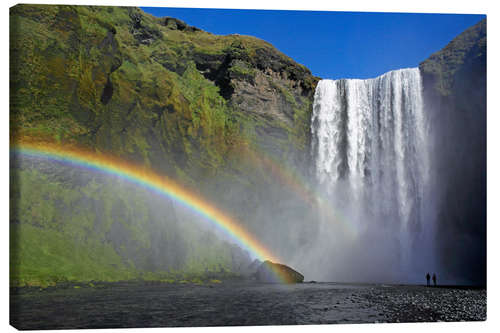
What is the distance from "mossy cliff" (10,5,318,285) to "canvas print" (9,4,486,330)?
101 millimetres

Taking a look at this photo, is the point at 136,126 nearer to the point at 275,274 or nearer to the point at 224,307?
the point at 275,274

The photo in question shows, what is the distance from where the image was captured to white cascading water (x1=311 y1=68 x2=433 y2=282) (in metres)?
28.8

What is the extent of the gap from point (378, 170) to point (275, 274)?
989cm

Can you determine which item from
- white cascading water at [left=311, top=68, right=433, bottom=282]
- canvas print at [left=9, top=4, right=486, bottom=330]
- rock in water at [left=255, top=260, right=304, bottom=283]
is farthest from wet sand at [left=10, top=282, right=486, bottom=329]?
white cascading water at [left=311, top=68, right=433, bottom=282]

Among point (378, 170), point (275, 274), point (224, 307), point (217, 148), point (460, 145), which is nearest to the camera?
point (224, 307)

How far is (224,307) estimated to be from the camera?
1590 cm

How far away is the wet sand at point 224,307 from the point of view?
1373cm

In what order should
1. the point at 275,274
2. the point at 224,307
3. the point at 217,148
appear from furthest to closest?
1. the point at 217,148
2. the point at 275,274
3. the point at 224,307

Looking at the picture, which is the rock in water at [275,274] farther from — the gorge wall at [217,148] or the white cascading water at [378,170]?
the white cascading water at [378,170]

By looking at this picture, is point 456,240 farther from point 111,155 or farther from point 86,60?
point 86,60

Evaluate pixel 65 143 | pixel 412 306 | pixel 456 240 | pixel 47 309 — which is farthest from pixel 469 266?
pixel 65 143

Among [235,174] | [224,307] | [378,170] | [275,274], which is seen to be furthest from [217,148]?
[224,307]

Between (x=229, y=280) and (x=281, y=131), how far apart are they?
13564 mm

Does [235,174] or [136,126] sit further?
[235,174]
